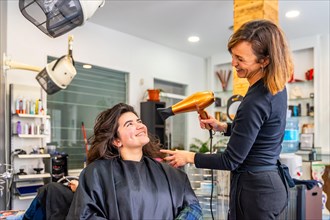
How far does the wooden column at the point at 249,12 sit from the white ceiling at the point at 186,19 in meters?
0.59

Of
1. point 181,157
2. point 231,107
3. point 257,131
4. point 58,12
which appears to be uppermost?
point 58,12

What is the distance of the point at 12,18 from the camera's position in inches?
146

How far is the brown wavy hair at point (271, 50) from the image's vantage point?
1258 mm

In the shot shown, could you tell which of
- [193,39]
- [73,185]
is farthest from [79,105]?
[73,185]

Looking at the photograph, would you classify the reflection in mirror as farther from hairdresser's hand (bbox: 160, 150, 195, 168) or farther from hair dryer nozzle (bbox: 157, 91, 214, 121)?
hairdresser's hand (bbox: 160, 150, 195, 168)

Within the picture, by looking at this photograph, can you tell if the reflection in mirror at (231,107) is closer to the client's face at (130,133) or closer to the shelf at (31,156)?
the client's face at (130,133)

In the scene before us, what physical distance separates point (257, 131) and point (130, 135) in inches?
25.5

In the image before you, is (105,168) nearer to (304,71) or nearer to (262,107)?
(262,107)

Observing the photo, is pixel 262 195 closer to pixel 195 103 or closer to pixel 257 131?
pixel 257 131

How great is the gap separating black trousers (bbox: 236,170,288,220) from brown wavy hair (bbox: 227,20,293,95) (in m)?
0.35

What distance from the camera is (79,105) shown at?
4531 mm

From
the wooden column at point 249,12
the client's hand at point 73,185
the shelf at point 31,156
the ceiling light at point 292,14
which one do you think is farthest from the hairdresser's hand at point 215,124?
the ceiling light at point 292,14

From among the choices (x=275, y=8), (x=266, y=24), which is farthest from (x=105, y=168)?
(x=275, y=8)

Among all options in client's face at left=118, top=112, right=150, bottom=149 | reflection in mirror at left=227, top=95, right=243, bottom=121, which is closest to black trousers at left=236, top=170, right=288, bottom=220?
client's face at left=118, top=112, right=150, bottom=149
